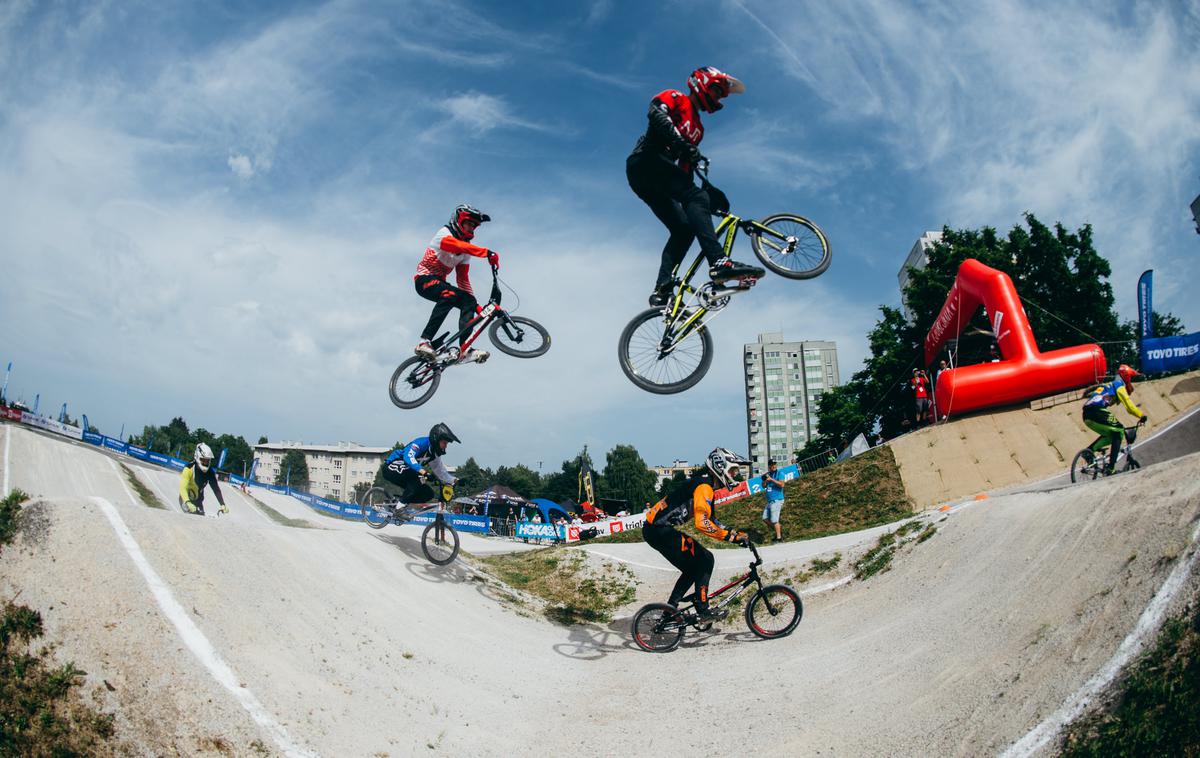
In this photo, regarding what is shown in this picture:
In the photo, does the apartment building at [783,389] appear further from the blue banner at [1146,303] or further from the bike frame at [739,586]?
the bike frame at [739,586]

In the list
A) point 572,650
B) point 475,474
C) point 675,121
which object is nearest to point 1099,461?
point 572,650

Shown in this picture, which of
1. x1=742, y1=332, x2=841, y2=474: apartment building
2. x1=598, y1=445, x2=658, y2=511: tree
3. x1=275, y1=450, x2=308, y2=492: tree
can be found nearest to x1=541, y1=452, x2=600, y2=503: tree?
x1=598, y1=445, x2=658, y2=511: tree

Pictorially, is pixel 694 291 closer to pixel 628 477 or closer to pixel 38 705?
pixel 38 705

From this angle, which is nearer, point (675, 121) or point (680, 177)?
point (675, 121)

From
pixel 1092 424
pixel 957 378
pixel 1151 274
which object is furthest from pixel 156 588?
pixel 1151 274

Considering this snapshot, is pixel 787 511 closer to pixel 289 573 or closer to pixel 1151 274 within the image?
pixel 289 573

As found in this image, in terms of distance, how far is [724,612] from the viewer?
34.9ft

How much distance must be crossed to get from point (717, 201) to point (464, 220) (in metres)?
4.85

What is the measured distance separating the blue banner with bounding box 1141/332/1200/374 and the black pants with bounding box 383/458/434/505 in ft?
93.4

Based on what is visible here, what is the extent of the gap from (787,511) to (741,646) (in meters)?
14.7

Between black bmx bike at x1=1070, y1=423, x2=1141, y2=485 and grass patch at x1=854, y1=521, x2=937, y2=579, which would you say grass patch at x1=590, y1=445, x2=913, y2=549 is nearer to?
black bmx bike at x1=1070, y1=423, x2=1141, y2=485

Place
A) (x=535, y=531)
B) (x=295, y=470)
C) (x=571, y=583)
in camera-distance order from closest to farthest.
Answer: (x=571, y=583) < (x=535, y=531) < (x=295, y=470)

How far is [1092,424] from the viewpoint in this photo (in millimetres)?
14078

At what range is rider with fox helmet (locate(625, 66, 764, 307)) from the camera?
8.41 meters
